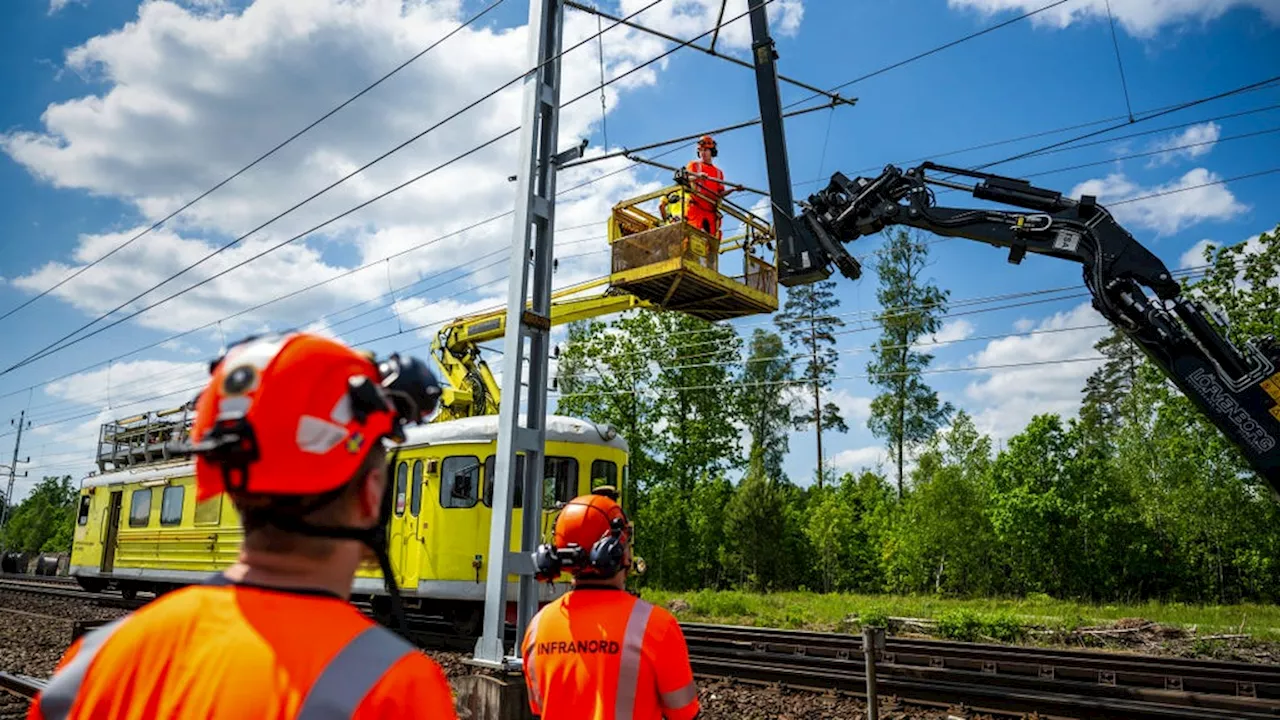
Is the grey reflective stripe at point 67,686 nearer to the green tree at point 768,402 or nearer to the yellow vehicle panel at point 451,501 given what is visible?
the yellow vehicle panel at point 451,501

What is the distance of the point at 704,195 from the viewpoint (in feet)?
37.2

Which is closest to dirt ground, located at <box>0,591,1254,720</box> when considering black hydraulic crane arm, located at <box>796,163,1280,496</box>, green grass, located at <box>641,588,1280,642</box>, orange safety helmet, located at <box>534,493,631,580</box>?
green grass, located at <box>641,588,1280,642</box>

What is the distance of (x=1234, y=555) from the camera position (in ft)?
101

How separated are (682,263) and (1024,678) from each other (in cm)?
615

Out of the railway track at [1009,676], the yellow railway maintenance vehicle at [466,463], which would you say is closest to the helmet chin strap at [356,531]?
the railway track at [1009,676]

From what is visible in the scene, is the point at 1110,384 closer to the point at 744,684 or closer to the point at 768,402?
the point at 768,402

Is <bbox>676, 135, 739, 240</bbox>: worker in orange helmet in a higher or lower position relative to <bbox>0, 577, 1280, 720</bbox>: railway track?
higher

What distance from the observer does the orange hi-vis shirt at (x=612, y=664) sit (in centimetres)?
Result: 304

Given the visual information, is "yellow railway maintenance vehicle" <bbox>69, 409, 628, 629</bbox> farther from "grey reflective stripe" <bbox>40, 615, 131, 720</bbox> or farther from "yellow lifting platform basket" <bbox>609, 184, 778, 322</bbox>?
"grey reflective stripe" <bbox>40, 615, 131, 720</bbox>

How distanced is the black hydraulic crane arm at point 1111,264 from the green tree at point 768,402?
3516 cm

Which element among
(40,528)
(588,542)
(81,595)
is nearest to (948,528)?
(81,595)

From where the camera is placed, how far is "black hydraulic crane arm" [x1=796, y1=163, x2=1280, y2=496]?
8.12 meters

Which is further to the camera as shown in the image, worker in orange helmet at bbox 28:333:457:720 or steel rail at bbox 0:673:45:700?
steel rail at bbox 0:673:45:700

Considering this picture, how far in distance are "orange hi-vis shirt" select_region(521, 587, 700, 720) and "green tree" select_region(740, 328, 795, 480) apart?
1685 inches
